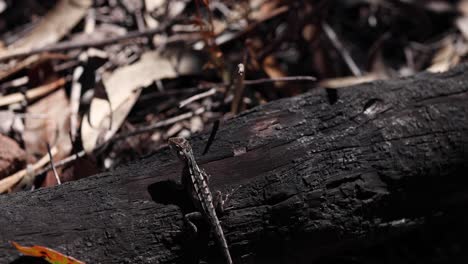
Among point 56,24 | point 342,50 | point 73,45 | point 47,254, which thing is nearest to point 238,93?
Answer: point 73,45

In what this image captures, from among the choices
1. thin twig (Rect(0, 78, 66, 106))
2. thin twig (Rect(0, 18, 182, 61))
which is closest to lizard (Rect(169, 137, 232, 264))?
thin twig (Rect(0, 18, 182, 61))

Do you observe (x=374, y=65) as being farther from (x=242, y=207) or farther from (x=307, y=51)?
(x=242, y=207)

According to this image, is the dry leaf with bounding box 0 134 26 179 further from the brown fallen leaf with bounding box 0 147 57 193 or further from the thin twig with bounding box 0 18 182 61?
the thin twig with bounding box 0 18 182 61

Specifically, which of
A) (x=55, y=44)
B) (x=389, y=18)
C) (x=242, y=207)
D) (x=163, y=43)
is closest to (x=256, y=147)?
(x=242, y=207)

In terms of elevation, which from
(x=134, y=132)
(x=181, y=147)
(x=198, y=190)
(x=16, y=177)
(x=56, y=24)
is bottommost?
(x=198, y=190)

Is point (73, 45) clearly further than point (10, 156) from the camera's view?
Yes

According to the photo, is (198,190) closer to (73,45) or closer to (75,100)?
(75,100)
